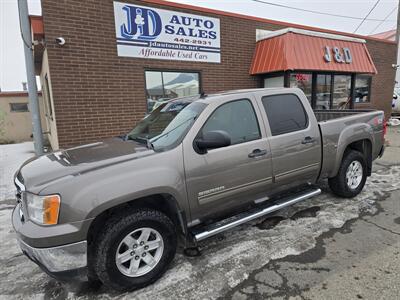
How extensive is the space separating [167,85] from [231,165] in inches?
202

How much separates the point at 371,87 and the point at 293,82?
671cm

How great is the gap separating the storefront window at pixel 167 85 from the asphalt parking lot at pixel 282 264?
4.49 metres

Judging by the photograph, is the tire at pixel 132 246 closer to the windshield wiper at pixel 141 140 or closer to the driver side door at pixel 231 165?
the driver side door at pixel 231 165

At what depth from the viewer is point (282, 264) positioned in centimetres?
290

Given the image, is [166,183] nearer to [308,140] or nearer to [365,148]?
[308,140]

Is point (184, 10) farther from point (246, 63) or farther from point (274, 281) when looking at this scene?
point (274, 281)

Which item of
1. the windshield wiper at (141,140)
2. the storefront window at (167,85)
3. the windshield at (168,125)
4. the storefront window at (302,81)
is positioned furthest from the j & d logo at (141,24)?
the storefront window at (302,81)

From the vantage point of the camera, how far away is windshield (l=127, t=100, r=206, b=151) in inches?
114

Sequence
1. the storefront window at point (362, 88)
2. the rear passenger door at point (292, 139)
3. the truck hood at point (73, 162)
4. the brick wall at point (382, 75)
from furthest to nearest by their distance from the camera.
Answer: the brick wall at point (382, 75) → the storefront window at point (362, 88) → the rear passenger door at point (292, 139) → the truck hood at point (73, 162)

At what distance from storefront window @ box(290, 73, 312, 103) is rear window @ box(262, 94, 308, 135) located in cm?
551

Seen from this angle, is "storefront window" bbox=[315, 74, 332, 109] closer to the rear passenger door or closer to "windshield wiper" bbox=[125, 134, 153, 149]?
the rear passenger door

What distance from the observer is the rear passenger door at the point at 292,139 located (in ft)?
11.4

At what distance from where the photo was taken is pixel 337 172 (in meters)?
4.39

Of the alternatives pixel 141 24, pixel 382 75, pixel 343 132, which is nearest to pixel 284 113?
pixel 343 132
